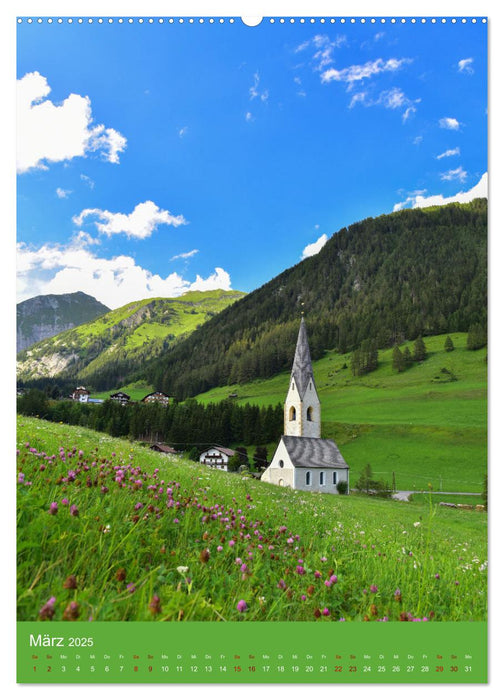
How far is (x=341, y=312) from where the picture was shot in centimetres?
3269

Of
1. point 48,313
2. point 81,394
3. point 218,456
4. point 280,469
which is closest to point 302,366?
point 280,469

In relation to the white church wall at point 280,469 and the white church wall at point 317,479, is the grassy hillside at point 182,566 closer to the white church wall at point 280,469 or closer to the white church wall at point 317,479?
the white church wall at point 280,469

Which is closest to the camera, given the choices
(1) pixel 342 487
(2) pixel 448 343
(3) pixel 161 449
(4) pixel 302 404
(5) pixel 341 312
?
(3) pixel 161 449

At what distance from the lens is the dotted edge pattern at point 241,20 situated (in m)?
5.24

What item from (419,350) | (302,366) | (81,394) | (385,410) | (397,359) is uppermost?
(419,350)

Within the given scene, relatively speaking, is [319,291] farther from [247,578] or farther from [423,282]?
[247,578]

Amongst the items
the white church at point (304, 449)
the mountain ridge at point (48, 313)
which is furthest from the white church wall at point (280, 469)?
the mountain ridge at point (48, 313)

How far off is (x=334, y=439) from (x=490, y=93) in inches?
1607

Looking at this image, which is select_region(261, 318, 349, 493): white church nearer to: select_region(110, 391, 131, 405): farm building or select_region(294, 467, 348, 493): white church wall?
select_region(294, 467, 348, 493): white church wall

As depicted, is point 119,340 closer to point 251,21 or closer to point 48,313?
point 48,313

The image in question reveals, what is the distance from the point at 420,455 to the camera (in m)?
36.0

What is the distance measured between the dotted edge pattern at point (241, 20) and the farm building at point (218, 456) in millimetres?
21763

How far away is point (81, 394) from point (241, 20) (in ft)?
42.4

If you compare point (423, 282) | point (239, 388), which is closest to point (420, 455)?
point (423, 282)
